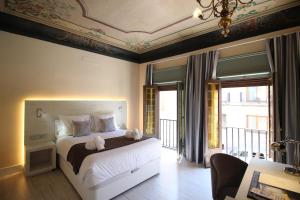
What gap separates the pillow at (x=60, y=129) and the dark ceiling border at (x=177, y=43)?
1.82 metres

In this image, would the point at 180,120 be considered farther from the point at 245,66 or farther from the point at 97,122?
the point at 97,122

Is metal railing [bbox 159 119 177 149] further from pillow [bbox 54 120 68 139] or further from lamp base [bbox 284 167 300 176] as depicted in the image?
lamp base [bbox 284 167 300 176]

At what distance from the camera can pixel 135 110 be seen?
5.33 m

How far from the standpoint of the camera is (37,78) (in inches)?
132

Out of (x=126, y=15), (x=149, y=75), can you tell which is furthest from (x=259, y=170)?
(x=149, y=75)

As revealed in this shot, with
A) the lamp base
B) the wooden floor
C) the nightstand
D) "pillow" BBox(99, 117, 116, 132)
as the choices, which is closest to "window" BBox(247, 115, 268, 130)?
the wooden floor

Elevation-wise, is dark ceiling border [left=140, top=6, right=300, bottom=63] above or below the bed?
above

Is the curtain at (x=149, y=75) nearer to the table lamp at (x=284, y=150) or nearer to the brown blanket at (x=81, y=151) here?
the brown blanket at (x=81, y=151)

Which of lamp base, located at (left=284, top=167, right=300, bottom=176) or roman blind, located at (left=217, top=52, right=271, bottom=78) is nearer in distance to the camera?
lamp base, located at (left=284, top=167, right=300, bottom=176)

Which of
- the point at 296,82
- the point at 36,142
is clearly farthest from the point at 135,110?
the point at 296,82

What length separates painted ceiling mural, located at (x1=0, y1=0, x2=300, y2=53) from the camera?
8.53 feet

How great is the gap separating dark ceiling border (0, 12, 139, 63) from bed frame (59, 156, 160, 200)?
2.62 metres

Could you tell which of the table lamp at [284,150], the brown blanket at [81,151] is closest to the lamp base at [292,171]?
the table lamp at [284,150]

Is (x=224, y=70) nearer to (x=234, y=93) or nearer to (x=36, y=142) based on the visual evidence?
(x=234, y=93)
